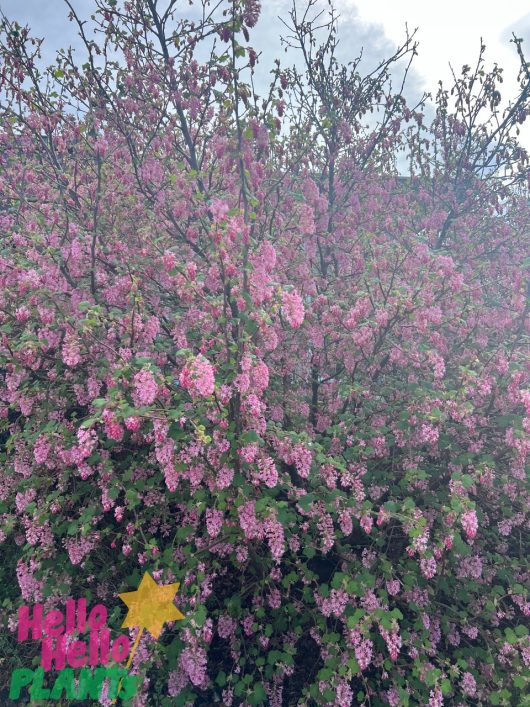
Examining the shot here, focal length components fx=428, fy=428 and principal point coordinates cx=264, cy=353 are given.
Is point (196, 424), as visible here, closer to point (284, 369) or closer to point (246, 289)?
point (246, 289)

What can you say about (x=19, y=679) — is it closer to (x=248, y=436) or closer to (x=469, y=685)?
(x=248, y=436)

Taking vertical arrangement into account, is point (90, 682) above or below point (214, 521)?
below

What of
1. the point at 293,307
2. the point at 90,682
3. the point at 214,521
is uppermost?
the point at 293,307

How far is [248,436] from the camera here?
3791 mm

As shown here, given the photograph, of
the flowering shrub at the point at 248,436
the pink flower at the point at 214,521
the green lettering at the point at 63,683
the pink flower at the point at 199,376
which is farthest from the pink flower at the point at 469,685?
the green lettering at the point at 63,683

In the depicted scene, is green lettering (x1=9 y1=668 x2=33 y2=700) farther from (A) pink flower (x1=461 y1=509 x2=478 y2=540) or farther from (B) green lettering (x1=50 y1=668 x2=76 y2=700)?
(A) pink flower (x1=461 y1=509 x2=478 y2=540)

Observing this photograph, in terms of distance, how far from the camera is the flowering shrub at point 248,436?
4.15 metres

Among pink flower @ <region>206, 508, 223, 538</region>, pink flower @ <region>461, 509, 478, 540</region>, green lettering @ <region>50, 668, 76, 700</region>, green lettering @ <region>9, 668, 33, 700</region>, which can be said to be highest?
pink flower @ <region>461, 509, 478, 540</region>

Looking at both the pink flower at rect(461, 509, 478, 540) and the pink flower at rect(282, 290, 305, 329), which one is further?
the pink flower at rect(282, 290, 305, 329)

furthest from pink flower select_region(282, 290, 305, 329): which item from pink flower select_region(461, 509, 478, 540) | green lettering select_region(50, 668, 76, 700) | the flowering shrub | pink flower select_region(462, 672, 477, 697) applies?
green lettering select_region(50, 668, 76, 700)

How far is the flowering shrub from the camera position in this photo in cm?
415

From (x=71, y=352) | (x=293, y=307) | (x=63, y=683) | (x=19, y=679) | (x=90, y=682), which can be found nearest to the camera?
(x=71, y=352)

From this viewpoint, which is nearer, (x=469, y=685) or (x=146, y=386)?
(x=146, y=386)

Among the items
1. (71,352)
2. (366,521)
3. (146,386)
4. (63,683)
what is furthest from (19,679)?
(366,521)
